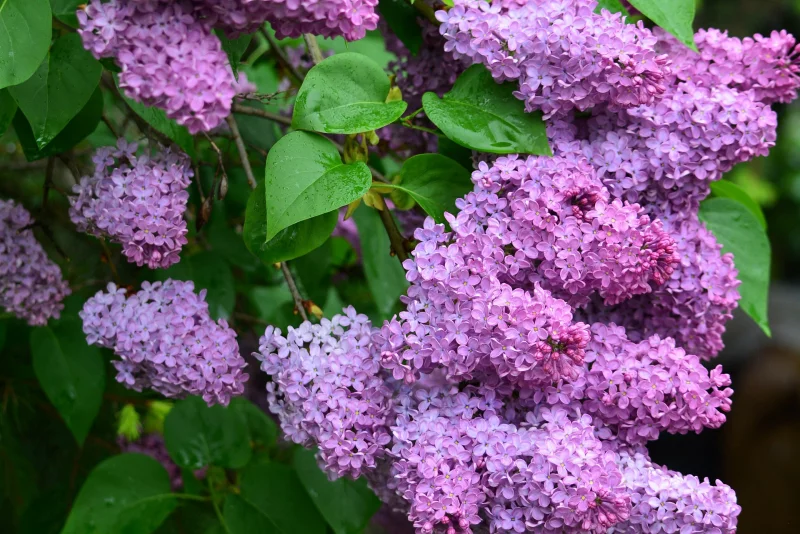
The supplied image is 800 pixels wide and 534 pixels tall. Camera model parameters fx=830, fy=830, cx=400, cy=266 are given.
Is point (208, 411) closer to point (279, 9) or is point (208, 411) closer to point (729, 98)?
point (279, 9)

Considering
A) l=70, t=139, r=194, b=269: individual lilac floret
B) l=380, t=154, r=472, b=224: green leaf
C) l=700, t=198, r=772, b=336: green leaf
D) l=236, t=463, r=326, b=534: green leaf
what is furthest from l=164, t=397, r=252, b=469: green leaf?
l=700, t=198, r=772, b=336: green leaf

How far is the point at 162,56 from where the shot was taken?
664mm

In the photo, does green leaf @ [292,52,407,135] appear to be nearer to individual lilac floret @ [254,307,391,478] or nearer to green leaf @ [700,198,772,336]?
individual lilac floret @ [254,307,391,478]

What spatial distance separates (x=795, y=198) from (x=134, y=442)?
4683 millimetres

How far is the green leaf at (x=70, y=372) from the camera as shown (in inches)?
38.2

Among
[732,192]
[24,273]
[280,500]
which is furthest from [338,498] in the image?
[732,192]

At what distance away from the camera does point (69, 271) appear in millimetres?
1169

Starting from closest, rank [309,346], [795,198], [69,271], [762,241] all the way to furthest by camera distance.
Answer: [309,346], [762,241], [69,271], [795,198]

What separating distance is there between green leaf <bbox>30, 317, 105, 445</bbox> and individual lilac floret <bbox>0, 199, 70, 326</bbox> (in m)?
0.05

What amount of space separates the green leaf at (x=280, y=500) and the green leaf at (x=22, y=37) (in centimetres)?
54

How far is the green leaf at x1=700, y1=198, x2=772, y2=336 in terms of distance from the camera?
1020 millimetres

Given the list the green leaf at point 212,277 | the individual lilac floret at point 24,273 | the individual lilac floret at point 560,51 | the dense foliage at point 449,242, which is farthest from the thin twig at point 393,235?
the individual lilac floret at point 24,273

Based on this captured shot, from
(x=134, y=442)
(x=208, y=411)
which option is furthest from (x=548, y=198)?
(x=134, y=442)

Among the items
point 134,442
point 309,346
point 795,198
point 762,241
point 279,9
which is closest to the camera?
point 279,9
